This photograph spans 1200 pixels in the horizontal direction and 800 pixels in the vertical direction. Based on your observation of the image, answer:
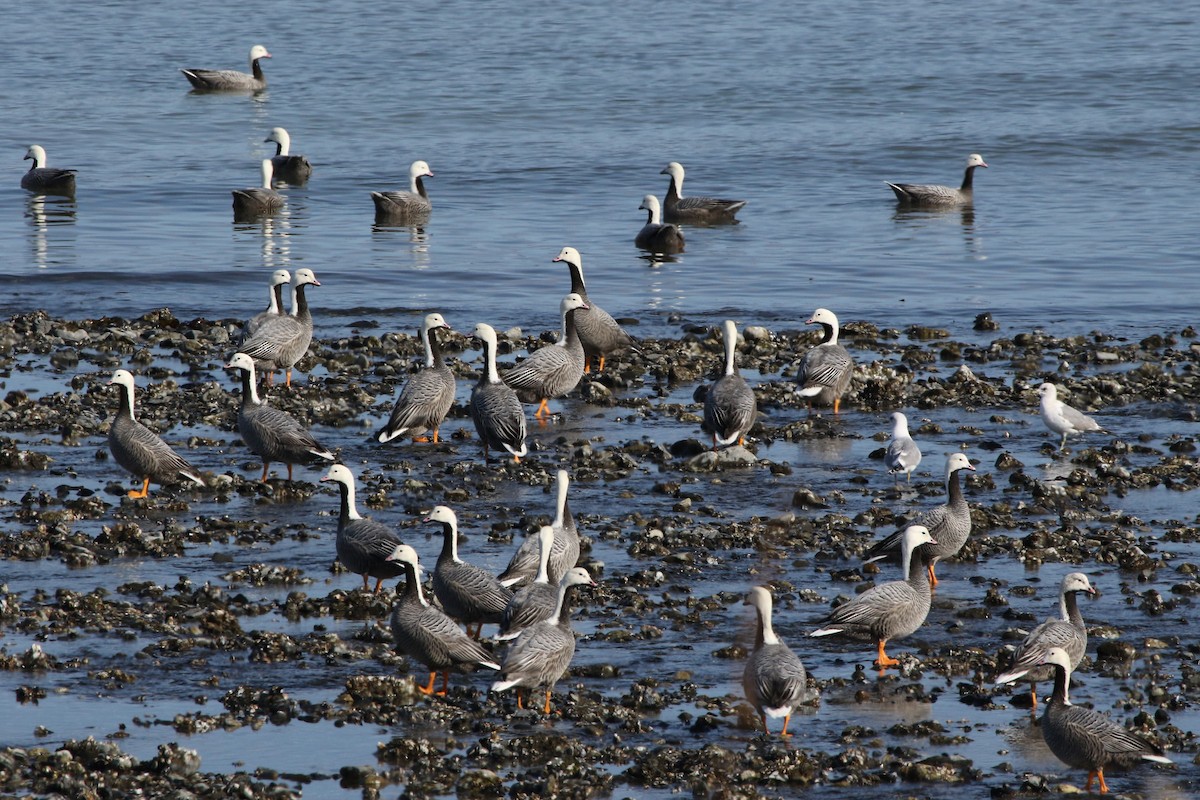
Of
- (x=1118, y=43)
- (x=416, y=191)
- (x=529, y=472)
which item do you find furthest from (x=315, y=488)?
(x=1118, y=43)

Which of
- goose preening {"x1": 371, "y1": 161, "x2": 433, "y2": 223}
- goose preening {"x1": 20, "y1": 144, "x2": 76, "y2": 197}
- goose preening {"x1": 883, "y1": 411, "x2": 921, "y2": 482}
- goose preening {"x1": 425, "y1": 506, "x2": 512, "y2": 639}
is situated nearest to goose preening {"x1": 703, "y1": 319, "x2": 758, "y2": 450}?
goose preening {"x1": 883, "y1": 411, "x2": 921, "y2": 482}

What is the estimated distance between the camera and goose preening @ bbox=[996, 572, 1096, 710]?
33.4 feet

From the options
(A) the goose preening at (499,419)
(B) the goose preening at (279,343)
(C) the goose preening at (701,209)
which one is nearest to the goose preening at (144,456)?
(A) the goose preening at (499,419)

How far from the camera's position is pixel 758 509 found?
14.1 meters

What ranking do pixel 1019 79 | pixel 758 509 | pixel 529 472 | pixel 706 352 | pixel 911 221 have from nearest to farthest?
pixel 758 509, pixel 529 472, pixel 706 352, pixel 911 221, pixel 1019 79

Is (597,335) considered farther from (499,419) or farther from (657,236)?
(657,236)

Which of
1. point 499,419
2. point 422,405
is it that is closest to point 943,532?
point 499,419

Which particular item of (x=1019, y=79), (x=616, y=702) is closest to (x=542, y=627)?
(x=616, y=702)

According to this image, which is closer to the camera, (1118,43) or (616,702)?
(616,702)

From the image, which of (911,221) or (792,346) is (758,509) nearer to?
A: (792,346)

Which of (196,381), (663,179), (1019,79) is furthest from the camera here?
(1019,79)

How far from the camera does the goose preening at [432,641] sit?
10.3 m

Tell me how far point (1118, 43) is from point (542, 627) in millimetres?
46100

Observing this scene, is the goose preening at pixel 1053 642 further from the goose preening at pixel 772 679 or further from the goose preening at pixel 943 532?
the goose preening at pixel 943 532
